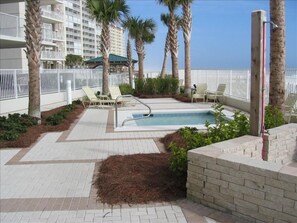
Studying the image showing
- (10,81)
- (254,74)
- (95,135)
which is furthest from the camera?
(10,81)

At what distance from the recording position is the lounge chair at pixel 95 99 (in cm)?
1635

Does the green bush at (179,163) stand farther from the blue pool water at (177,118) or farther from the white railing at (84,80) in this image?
the white railing at (84,80)

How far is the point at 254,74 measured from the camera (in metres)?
5.36

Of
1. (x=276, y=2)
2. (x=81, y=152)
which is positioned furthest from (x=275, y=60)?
(x=81, y=152)

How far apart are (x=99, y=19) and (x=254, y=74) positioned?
14834 millimetres

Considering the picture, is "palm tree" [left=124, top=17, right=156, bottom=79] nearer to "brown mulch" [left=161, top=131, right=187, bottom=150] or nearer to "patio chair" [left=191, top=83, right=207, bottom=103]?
"patio chair" [left=191, top=83, right=207, bottom=103]

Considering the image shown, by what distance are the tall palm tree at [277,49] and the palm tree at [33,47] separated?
7.31 m

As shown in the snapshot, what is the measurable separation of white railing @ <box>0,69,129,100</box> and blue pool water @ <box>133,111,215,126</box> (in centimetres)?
584

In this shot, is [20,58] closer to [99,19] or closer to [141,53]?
[141,53]

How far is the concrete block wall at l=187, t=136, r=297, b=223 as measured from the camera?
354cm

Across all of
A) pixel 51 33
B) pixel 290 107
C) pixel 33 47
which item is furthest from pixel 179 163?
pixel 51 33

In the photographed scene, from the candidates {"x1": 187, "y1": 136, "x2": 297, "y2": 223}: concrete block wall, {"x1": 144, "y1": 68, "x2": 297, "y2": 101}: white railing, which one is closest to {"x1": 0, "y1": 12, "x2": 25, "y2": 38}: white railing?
{"x1": 144, "y1": 68, "x2": 297, "y2": 101}: white railing

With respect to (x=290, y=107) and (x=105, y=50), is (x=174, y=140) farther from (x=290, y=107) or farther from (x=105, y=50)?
(x=105, y=50)

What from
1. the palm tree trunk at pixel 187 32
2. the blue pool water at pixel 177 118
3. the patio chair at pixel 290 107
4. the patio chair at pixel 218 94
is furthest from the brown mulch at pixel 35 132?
the palm tree trunk at pixel 187 32
